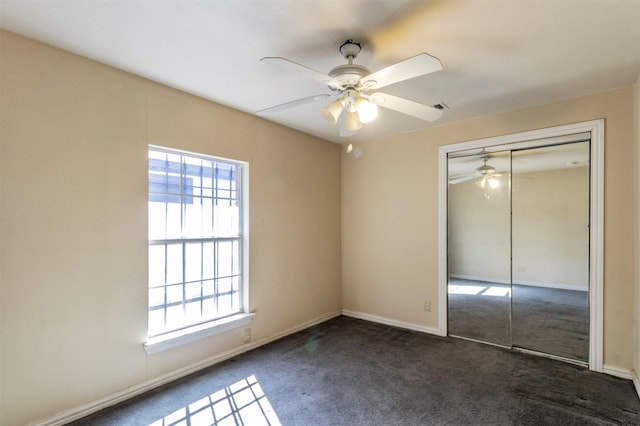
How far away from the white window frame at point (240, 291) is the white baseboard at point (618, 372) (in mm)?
3352

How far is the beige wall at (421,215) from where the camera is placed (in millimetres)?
2807

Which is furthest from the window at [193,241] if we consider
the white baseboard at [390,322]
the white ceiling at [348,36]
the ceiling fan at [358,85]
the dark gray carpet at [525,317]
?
the dark gray carpet at [525,317]

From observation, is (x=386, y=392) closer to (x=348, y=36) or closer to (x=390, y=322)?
(x=390, y=322)

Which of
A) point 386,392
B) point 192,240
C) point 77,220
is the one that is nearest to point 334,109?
point 192,240

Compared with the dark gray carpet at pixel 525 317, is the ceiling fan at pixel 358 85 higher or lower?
higher

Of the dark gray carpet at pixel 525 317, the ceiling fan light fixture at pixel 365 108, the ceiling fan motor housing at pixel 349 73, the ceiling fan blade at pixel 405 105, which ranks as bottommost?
the dark gray carpet at pixel 525 317

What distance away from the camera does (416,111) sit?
2.26 metres

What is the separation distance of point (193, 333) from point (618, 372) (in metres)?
3.77

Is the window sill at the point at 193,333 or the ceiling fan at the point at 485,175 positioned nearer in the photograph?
the window sill at the point at 193,333

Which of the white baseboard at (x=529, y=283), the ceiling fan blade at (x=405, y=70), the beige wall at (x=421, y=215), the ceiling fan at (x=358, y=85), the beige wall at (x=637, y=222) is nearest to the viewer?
the ceiling fan blade at (x=405, y=70)

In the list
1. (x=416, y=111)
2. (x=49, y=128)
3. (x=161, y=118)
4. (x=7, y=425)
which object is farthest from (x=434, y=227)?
(x=7, y=425)

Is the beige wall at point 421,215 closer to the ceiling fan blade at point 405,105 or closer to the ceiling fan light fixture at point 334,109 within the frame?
the ceiling fan blade at point 405,105

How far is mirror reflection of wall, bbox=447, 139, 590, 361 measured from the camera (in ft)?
10.5

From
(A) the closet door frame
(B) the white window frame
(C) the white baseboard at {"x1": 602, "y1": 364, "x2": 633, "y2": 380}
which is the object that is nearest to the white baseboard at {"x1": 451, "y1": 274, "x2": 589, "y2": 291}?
(A) the closet door frame
